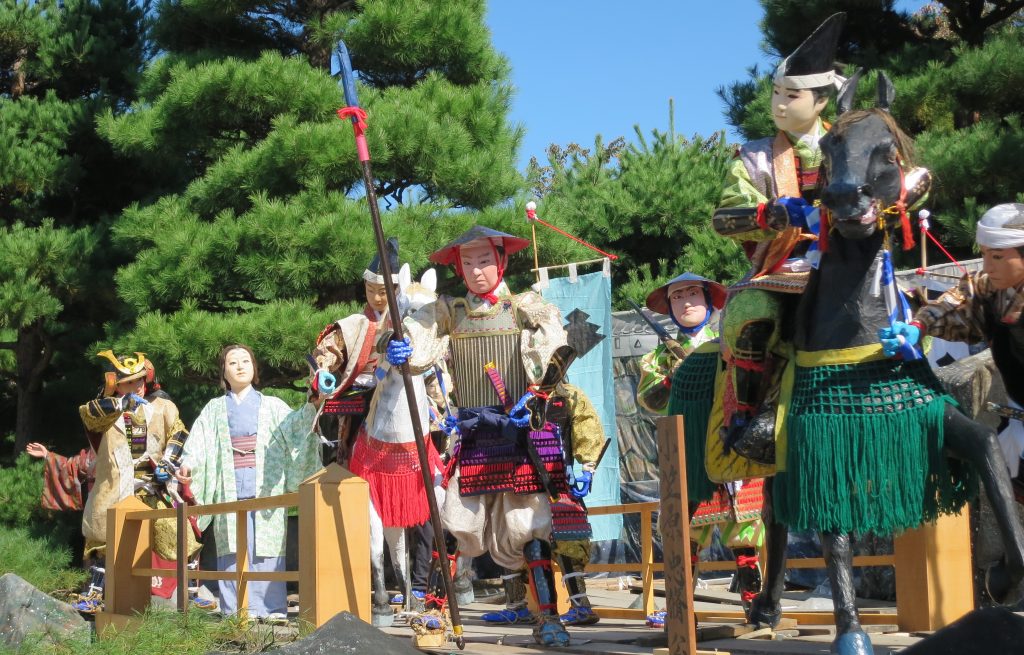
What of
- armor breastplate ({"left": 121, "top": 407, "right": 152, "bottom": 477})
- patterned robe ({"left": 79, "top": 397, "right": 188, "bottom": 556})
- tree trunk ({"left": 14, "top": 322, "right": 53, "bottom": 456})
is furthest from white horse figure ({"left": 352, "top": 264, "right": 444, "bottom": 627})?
tree trunk ({"left": 14, "top": 322, "right": 53, "bottom": 456})

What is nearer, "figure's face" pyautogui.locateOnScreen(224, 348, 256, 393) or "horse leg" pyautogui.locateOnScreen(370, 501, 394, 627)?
"horse leg" pyautogui.locateOnScreen(370, 501, 394, 627)

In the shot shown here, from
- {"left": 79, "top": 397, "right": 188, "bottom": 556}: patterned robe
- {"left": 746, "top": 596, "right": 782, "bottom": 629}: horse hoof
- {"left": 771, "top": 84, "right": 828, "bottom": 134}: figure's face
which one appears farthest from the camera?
{"left": 79, "top": 397, "right": 188, "bottom": 556}: patterned robe

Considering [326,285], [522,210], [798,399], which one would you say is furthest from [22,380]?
[798,399]

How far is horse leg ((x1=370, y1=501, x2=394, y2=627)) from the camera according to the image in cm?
719

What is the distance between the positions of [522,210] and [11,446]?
21.4 ft

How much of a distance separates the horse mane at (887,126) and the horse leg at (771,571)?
1.29 meters

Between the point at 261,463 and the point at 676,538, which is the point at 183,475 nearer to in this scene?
the point at 261,463

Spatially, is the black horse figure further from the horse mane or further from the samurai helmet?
the samurai helmet

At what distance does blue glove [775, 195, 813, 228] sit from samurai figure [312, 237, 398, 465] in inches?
138

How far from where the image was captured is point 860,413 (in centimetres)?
426

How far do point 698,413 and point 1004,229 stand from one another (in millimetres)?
1446

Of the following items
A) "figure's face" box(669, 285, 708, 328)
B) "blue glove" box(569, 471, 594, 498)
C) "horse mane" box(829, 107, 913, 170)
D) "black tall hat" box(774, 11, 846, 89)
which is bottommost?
"blue glove" box(569, 471, 594, 498)

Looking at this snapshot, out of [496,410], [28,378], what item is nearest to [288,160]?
[28,378]

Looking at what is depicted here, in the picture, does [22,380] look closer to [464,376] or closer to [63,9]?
[63,9]
